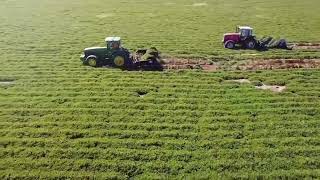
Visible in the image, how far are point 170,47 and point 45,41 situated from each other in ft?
36.5

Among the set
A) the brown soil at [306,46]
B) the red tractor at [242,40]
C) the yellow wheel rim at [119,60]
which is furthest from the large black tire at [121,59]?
the brown soil at [306,46]

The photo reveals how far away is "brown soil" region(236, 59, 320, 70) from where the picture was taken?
95.0 feet

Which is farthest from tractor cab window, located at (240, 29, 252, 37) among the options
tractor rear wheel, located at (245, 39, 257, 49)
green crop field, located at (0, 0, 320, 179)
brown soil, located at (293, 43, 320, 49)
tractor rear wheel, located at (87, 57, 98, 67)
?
tractor rear wheel, located at (87, 57, 98, 67)

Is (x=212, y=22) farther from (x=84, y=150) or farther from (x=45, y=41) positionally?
(x=84, y=150)

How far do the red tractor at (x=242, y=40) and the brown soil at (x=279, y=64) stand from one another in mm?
4050

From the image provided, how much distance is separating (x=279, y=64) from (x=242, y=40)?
566 cm

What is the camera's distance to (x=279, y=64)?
29656 mm

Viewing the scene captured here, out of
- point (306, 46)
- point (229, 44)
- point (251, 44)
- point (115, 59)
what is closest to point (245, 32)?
point (251, 44)

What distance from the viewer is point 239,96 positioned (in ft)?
77.1

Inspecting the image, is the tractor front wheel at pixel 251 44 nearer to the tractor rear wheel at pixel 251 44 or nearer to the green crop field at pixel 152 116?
the tractor rear wheel at pixel 251 44

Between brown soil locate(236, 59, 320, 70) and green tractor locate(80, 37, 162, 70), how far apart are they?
6.17 meters

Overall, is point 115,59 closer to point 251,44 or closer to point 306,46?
point 251,44

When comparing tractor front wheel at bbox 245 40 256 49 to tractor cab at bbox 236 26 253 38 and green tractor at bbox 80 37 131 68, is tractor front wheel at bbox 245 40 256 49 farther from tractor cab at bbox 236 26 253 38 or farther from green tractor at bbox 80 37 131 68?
green tractor at bbox 80 37 131 68

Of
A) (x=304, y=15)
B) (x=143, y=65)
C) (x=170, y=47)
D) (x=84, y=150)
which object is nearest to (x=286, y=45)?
(x=170, y=47)
